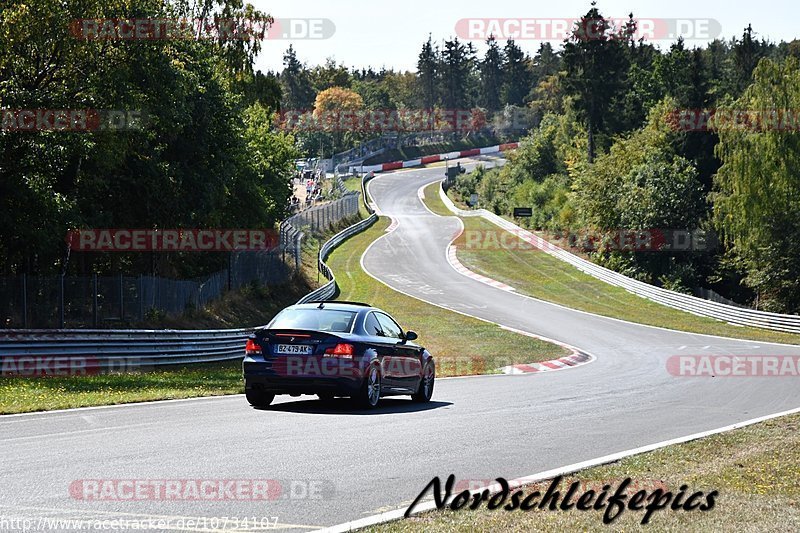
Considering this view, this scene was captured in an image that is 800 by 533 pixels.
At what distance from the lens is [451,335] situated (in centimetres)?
3756

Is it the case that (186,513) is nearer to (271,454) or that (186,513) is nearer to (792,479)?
(271,454)

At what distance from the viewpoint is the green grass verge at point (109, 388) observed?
48.0ft

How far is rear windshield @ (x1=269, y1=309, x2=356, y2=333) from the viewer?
1453cm

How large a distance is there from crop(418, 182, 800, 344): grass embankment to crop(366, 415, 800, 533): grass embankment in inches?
1210

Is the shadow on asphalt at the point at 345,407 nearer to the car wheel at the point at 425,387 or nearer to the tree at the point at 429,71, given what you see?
the car wheel at the point at 425,387

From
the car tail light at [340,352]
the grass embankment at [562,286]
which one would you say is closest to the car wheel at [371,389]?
the car tail light at [340,352]

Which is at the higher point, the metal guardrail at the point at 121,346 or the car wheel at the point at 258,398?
the car wheel at the point at 258,398

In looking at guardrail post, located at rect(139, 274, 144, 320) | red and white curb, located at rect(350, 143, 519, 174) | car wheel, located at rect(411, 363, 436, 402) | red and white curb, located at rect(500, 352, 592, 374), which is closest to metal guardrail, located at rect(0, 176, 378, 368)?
guardrail post, located at rect(139, 274, 144, 320)

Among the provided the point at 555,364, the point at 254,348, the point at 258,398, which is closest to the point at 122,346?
the point at 258,398

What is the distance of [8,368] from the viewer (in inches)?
817

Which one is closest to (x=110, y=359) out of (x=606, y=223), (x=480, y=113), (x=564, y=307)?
(x=564, y=307)

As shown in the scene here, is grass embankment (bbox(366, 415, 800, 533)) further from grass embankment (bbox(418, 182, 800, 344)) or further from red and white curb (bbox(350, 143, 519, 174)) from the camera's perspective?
red and white curb (bbox(350, 143, 519, 174))

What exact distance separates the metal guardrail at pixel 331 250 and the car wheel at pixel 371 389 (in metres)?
21.3

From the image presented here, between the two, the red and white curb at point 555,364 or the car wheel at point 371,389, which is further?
the red and white curb at point 555,364
